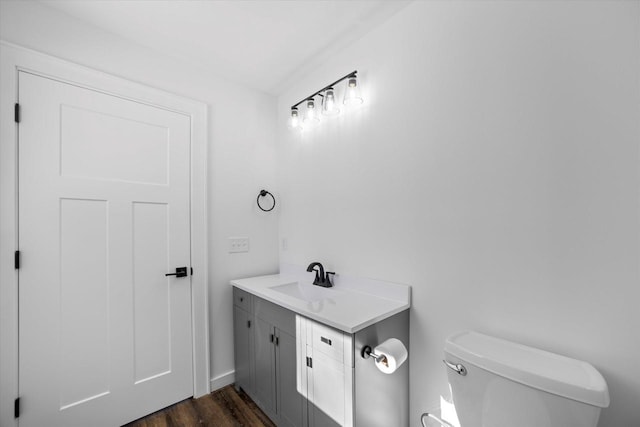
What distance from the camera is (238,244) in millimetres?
2240

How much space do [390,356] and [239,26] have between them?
200 cm

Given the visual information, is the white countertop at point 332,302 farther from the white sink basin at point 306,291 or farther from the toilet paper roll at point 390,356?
the toilet paper roll at point 390,356

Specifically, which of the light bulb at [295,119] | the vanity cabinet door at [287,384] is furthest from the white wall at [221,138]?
the vanity cabinet door at [287,384]

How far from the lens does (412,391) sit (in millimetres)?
1509

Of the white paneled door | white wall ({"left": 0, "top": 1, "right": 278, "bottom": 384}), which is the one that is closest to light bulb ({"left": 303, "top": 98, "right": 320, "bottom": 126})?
white wall ({"left": 0, "top": 1, "right": 278, "bottom": 384})

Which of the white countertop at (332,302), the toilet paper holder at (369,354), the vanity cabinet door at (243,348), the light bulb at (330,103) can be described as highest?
the light bulb at (330,103)

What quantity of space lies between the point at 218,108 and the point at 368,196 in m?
1.42

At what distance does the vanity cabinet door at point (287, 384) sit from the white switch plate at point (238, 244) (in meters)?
0.84

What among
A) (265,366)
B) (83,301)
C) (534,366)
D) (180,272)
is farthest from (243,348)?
(534,366)

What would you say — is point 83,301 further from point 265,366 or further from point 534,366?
point 534,366

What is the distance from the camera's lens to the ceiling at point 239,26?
59.7 inches

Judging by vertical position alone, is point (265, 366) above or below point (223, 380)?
above

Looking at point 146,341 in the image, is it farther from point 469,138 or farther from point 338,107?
point 469,138

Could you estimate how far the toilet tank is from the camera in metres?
0.83
